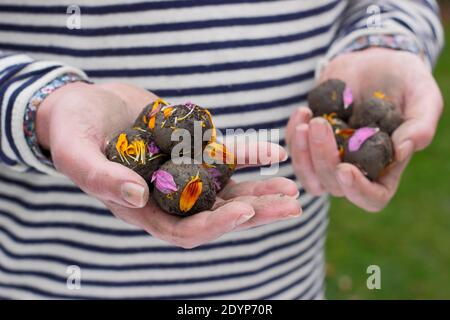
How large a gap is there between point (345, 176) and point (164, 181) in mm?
294

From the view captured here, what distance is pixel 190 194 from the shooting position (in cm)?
91

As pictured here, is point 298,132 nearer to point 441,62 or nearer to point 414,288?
point 414,288

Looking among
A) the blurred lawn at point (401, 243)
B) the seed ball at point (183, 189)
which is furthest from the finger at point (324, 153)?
the blurred lawn at point (401, 243)

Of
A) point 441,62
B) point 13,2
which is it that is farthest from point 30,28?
point 441,62

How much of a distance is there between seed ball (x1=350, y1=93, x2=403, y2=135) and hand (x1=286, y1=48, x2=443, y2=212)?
0.02 m

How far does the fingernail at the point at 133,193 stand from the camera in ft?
2.57

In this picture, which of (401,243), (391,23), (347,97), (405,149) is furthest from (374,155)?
(401,243)

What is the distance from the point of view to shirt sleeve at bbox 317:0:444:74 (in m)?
1.20

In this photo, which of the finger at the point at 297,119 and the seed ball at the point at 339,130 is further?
the seed ball at the point at 339,130

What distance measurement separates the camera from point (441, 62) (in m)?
4.40

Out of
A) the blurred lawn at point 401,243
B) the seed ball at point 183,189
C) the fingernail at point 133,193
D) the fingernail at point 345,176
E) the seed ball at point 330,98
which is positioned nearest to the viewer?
the fingernail at point 133,193

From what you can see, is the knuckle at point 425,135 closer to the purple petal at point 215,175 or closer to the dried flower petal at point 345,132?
the dried flower petal at point 345,132

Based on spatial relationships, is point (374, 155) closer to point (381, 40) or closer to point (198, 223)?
point (381, 40)
